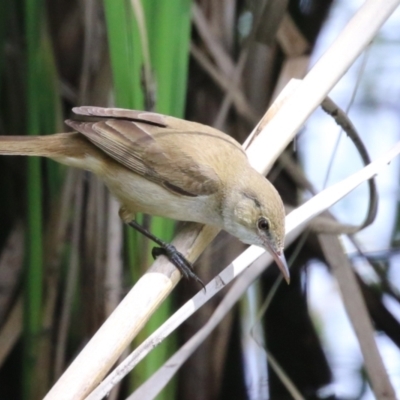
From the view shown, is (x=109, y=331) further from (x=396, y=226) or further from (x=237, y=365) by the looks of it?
(x=396, y=226)

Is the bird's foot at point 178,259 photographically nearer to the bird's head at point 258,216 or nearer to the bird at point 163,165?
the bird at point 163,165

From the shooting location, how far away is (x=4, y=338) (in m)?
2.02

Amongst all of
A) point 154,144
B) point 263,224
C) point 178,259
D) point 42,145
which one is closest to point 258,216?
point 263,224

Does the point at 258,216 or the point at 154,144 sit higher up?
the point at 154,144

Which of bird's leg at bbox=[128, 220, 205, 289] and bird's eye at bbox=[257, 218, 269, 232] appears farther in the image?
bird's eye at bbox=[257, 218, 269, 232]

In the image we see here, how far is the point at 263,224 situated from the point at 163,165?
1.09 ft

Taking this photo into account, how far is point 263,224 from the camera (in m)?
1.53

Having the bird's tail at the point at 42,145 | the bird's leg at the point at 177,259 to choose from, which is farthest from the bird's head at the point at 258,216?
the bird's tail at the point at 42,145

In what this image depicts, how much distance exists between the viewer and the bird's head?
1506mm

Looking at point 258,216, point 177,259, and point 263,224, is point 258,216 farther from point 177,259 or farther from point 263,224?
point 177,259

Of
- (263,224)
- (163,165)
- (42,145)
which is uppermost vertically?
(42,145)

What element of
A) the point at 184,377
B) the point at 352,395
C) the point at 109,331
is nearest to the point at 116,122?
the point at 109,331

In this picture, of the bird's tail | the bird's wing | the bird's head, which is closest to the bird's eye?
the bird's head

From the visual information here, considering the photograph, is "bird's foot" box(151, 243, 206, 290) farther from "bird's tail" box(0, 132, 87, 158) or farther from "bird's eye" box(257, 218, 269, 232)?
"bird's tail" box(0, 132, 87, 158)
